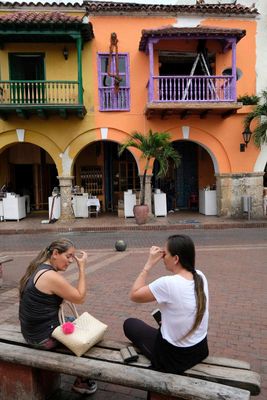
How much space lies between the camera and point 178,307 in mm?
2520

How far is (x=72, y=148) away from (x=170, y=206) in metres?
5.15

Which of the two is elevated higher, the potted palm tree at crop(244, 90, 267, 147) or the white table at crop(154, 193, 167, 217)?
the potted palm tree at crop(244, 90, 267, 147)

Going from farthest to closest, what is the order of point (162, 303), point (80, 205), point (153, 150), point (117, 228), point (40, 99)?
point (80, 205) → point (40, 99) → point (153, 150) → point (117, 228) → point (162, 303)

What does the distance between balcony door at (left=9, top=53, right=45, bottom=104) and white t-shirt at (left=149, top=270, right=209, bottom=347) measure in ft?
39.2

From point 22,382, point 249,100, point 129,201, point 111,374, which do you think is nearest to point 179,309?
point 111,374

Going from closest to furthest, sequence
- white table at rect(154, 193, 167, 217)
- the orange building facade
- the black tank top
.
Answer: the black tank top, the orange building facade, white table at rect(154, 193, 167, 217)

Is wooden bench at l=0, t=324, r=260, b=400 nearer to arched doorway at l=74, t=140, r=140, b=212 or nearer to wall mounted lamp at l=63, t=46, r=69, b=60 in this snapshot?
wall mounted lamp at l=63, t=46, r=69, b=60

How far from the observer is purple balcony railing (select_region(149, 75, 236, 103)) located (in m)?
13.3

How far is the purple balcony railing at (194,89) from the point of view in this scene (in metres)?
13.3

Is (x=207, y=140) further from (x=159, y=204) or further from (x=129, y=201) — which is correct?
(x=129, y=201)

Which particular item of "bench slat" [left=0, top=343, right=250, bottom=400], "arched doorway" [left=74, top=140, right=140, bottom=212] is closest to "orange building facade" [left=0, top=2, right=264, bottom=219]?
"arched doorway" [left=74, top=140, right=140, bottom=212]

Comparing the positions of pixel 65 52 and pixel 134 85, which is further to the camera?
pixel 134 85

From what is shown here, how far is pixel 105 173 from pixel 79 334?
47.5ft

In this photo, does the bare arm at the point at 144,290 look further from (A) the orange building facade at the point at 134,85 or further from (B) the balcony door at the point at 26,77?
(B) the balcony door at the point at 26,77
